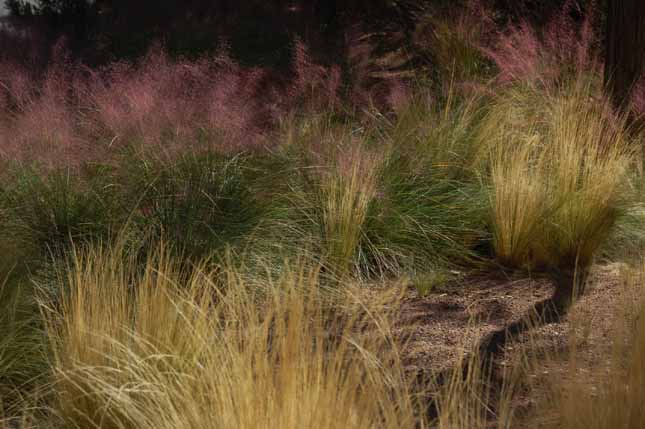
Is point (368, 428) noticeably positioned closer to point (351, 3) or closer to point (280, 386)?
point (280, 386)

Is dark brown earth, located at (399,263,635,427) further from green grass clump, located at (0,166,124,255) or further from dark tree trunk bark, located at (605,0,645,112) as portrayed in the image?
dark tree trunk bark, located at (605,0,645,112)

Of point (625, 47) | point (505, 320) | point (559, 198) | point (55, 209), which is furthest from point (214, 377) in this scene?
point (625, 47)

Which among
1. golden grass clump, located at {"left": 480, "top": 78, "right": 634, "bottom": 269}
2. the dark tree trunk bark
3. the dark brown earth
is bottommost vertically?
the dark brown earth

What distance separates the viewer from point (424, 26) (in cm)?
964

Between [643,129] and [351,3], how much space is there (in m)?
7.19

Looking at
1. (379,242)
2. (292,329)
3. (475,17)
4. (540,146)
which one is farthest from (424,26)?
(292,329)

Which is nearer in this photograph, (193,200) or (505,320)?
(505,320)

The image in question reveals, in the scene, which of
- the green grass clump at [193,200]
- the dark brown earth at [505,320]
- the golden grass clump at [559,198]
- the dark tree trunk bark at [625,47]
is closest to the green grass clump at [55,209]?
the green grass clump at [193,200]

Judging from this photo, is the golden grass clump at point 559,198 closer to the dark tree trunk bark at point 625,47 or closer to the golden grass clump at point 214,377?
the dark tree trunk bark at point 625,47

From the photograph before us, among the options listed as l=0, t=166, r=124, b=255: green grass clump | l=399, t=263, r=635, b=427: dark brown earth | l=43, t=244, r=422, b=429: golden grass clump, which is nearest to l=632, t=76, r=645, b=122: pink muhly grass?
l=399, t=263, r=635, b=427: dark brown earth

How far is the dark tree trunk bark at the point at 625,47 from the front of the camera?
5.99 metres

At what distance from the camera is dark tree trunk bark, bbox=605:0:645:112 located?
599cm

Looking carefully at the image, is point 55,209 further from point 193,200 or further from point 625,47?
point 625,47

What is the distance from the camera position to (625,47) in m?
6.01
